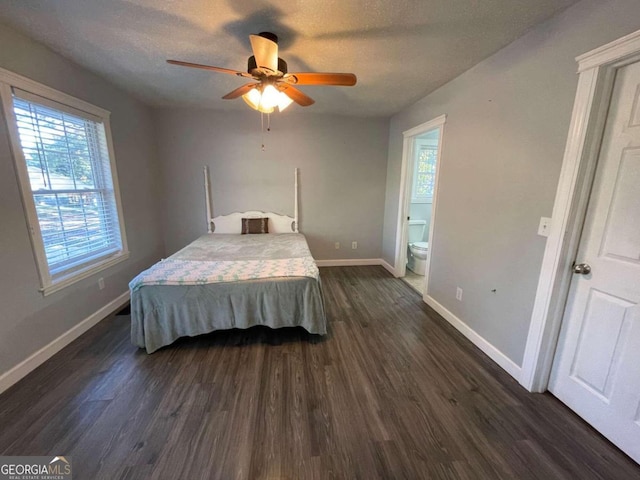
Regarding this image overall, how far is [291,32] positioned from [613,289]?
8.36 ft

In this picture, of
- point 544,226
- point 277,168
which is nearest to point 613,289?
point 544,226

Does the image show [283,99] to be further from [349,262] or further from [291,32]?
[349,262]

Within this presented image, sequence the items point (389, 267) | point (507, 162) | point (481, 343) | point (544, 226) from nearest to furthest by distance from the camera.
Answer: point (544, 226), point (507, 162), point (481, 343), point (389, 267)

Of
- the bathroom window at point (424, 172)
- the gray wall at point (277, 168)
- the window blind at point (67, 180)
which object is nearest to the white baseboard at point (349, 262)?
the gray wall at point (277, 168)

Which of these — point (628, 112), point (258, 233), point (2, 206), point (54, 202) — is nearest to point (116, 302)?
point (54, 202)

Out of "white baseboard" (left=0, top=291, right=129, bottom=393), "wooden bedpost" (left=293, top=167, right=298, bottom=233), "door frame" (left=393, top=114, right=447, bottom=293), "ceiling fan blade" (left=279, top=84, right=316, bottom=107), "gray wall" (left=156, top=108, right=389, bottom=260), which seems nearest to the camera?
"white baseboard" (left=0, top=291, right=129, bottom=393)

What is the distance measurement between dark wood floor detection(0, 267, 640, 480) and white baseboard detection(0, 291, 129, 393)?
0.23ft

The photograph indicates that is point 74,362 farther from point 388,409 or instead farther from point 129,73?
point 129,73

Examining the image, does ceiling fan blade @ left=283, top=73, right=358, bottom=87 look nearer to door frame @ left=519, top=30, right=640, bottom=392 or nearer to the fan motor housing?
the fan motor housing

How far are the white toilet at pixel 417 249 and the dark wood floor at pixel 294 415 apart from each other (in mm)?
1777

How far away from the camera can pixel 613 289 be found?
143 cm

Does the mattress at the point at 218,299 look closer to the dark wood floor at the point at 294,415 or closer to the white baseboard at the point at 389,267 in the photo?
the dark wood floor at the point at 294,415

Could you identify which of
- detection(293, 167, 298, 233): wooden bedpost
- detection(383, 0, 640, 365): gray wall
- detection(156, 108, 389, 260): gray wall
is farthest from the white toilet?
detection(293, 167, 298, 233): wooden bedpost

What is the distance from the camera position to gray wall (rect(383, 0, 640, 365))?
1537 mm
